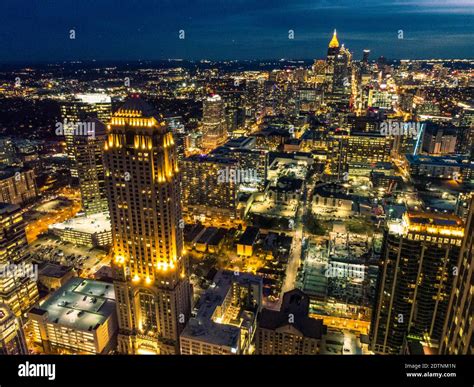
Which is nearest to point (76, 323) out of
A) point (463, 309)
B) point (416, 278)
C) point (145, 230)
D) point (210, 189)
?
point (145, 230)

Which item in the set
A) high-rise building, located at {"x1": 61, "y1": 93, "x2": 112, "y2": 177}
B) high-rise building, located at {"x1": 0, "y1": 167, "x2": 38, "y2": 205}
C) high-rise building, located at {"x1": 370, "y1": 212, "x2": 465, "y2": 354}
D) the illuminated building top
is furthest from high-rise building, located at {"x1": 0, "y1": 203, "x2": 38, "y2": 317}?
the illuminated building top

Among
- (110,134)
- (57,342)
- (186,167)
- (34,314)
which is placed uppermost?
(110,134)

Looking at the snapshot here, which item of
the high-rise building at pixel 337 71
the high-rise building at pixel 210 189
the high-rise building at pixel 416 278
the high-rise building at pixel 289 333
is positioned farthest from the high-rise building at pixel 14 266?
the high-rise building at pixel 337 71

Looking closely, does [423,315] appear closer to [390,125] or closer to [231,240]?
[231,240]

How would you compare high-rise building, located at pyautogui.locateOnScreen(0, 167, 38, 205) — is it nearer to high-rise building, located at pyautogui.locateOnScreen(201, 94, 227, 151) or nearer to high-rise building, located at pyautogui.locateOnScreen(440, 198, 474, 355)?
high-rise building, located at pyautogui.locateOnScreen(201, 94, 227, 151)

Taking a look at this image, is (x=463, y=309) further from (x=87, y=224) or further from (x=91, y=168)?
(x=91, y=168)
